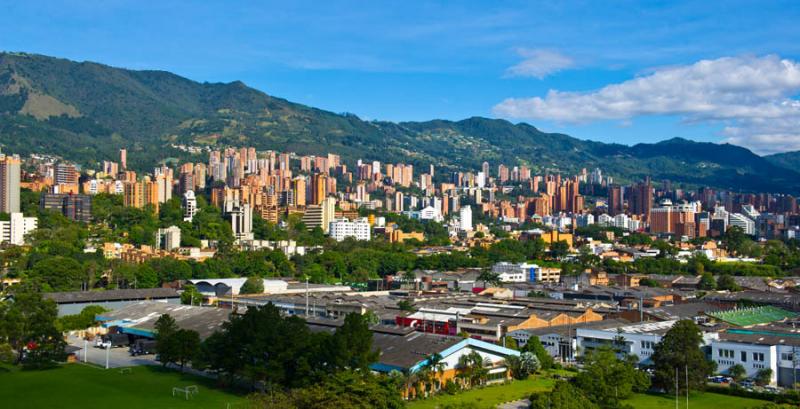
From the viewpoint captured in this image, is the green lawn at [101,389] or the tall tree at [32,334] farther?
the tall tree at [32,334]

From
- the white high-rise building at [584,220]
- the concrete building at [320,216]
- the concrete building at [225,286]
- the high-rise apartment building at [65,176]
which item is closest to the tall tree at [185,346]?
the concrete building at [225,286]

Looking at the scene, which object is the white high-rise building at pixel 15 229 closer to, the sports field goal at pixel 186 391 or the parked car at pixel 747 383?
the sports field goal at pixel 186 391

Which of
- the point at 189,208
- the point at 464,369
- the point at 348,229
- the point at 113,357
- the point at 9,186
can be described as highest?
the point at 9,186

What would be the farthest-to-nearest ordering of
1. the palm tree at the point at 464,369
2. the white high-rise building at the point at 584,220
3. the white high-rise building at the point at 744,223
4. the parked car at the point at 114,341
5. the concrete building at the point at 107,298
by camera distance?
1. the white high-rise building at the point at 584,220
2. the white high-rise building at the point at 744,223
3. the concrete building at the point at 107,298
4. the parked car at the point at 114,341
5. the palm tree at the point at 464,369

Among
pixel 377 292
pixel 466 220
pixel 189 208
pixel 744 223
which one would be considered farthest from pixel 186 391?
pixel 744 223

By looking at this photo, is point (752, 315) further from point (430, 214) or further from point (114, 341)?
point (430, 214)

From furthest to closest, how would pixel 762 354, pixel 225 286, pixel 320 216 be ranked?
pixel 320 216
pixel 225 286
pixel 762 354

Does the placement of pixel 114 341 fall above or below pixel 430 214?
below
